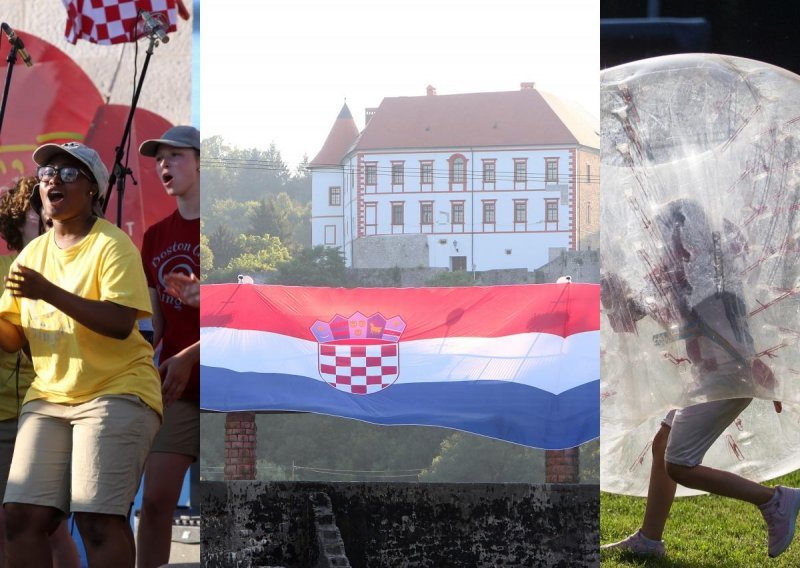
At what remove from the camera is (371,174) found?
3.17 m

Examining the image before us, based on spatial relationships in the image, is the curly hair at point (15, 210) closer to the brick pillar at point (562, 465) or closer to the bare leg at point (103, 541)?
the bare leg at point (103, 541)

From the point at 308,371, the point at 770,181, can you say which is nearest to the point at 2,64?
the point at 308,371

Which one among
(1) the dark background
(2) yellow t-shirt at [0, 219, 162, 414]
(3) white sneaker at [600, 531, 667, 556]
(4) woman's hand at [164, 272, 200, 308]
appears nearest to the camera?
(2) yellow t-shirt at [0, 219, 162, 414]

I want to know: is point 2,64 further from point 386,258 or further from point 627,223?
point 627,223

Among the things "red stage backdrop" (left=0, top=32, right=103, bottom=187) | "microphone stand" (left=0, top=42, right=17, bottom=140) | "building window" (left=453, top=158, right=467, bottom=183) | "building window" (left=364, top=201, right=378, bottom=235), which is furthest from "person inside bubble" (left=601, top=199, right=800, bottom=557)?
"microphone stand" (left=0, top=42, right=17, bottom=140)

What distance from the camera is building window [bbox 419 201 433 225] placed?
3119 millimetres

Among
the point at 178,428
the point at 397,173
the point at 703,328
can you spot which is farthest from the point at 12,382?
the point at 703,328

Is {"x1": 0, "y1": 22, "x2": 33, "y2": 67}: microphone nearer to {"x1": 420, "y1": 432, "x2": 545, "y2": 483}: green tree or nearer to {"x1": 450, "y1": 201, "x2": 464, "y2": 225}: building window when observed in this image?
{"x1": 450, "y1": 201, "x2": 464, "y2": 225}: building window

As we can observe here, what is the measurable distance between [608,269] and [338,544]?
1.24 m

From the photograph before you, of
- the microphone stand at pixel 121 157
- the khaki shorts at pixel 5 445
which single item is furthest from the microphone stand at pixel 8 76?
the khaki shorts at pixel 5 445

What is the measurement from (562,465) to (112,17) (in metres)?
2.27

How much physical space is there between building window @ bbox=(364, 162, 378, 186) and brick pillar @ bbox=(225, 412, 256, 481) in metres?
0.73

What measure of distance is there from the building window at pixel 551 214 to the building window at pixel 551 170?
6cm

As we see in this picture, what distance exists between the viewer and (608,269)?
3.59 metres
